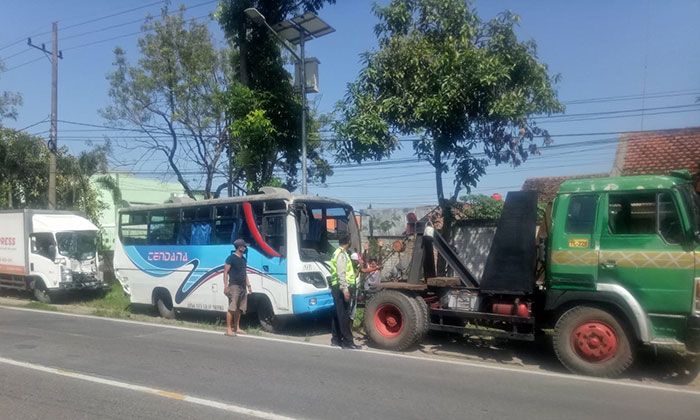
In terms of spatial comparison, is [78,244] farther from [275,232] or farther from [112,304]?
[275,232]

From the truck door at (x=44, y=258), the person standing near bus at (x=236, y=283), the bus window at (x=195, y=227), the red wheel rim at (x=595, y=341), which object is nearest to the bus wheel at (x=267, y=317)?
the person standing near bus at (x=236, y=283)

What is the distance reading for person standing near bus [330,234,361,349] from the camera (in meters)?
9.90

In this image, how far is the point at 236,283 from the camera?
37.0 ft

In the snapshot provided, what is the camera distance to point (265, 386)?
23.3ft

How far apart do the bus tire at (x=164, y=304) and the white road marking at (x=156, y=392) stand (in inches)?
203

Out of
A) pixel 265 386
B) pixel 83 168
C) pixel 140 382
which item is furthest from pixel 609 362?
pixel 83 168

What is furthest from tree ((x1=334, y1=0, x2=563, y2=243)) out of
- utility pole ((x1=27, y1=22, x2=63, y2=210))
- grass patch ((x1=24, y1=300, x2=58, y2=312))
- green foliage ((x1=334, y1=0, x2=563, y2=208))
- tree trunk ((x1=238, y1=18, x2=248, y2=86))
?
utility pole ((x1=27, y1=22, x2=63, y2=210))

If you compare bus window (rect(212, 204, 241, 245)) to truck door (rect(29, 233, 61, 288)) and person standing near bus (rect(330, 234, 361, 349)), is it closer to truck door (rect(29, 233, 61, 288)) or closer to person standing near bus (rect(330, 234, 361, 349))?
person standing near bus (rect(330, 234, 361, 349))

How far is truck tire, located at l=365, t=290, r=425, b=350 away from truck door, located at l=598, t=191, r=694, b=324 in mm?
2959

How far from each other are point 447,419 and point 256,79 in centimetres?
1292

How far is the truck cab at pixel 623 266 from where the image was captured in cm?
742

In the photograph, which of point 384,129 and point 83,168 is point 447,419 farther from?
point 83,168

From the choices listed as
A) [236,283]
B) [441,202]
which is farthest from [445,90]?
[236,283]

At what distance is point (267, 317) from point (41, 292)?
10.1 m
